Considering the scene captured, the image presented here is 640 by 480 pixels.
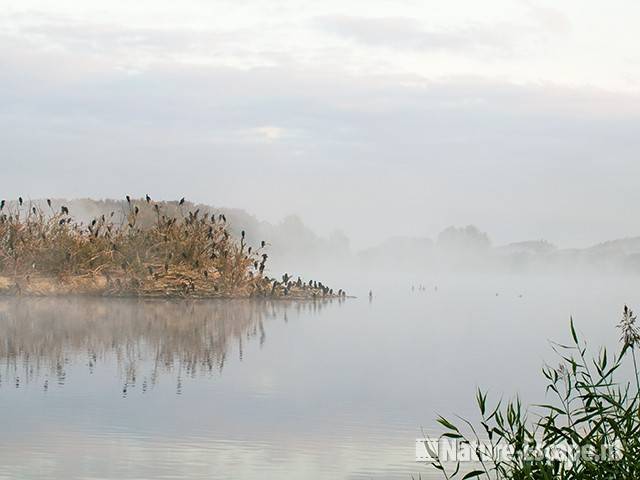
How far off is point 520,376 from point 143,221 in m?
11.1

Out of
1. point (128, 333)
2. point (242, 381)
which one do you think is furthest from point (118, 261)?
point (242, 381)

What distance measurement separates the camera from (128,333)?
36.5 feet

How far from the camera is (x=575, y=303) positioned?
18.6 meters

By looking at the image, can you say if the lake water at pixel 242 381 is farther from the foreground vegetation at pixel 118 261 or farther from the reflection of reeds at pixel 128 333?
the foreground vegetation at pixel 118 261

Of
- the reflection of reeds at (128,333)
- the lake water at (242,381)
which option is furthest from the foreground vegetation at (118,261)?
the lake water at (242,381)

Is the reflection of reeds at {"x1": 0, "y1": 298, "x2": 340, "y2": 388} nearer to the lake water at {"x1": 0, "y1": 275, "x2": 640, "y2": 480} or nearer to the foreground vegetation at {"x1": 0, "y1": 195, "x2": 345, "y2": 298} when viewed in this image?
the lake water at {"x1": 0, "y1": 275, "x2": 640, "y2": 480}

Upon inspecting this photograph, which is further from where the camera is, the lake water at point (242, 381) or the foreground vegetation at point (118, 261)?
the foreground vegetation at point (118, 261)

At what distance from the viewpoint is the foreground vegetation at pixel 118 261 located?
16.0 meters

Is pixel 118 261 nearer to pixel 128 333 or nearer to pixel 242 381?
pixel 128 333

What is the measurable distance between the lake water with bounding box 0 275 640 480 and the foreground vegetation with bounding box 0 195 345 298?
70 cm

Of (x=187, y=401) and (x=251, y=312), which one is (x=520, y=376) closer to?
(x=187, y=401)

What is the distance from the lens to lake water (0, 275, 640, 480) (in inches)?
216

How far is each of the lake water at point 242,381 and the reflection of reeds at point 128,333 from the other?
0.02 m

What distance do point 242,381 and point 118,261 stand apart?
8567mm
